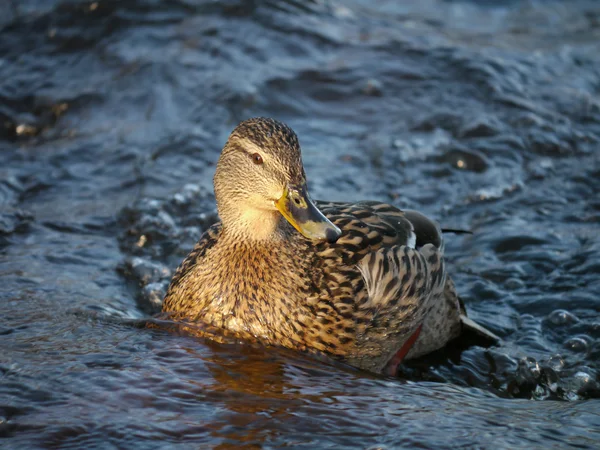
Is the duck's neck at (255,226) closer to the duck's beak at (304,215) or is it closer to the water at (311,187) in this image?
the duck's beak at (304,215)

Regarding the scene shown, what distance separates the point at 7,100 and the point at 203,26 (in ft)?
8.69

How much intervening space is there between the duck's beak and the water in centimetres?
75

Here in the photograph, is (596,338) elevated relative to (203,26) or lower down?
lower down

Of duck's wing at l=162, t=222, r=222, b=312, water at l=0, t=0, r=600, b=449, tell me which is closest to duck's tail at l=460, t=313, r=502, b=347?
water at l=0, t=0, r=600, b=449

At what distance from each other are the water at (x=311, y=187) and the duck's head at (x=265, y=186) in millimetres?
754

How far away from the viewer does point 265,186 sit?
484cm

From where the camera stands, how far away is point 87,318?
5.39 m

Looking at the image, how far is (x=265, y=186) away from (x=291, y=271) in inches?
21.6

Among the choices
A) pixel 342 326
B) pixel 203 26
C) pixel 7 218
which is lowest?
pixel 7 218

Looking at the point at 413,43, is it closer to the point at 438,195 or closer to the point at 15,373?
the point at 438,195

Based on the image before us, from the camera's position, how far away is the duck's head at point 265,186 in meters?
4.71

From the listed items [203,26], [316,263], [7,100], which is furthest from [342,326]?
[203,26]

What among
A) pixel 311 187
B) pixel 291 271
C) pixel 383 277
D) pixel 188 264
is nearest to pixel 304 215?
pixel 291 271

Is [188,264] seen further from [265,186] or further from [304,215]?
[304,215]
